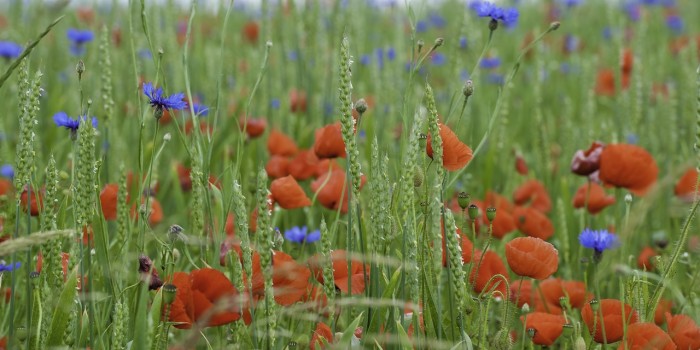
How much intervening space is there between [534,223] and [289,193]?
484mm

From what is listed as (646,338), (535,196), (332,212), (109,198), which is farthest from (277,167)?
(646,338)

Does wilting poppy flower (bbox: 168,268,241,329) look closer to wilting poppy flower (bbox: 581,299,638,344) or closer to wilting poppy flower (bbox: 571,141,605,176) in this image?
wilting poppy flower (bbox: 581,299,638,344)

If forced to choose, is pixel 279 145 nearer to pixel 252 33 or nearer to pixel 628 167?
pixel 628 167

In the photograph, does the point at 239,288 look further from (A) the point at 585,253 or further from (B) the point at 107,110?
(A) the point at 585,253

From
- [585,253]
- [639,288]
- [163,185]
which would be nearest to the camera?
[639,288]

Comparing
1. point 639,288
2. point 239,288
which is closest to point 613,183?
point 639,288

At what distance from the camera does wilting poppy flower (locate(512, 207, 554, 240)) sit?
5.60 ft

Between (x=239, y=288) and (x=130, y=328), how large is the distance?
0.79 feet

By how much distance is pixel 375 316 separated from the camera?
1.17 meters

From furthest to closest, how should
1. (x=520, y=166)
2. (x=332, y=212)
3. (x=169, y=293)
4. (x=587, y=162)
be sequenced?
(x=520, y=166), (x=332, y=212), (x=587, y=162), (x=169, y=293)

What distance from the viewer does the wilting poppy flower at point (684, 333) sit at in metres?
1.17

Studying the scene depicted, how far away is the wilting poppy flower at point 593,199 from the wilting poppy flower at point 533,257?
2.10ft

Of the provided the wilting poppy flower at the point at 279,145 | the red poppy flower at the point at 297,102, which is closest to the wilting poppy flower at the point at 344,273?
the wilting poppy flower at the point at 279,145

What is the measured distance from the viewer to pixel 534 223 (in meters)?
1.71
